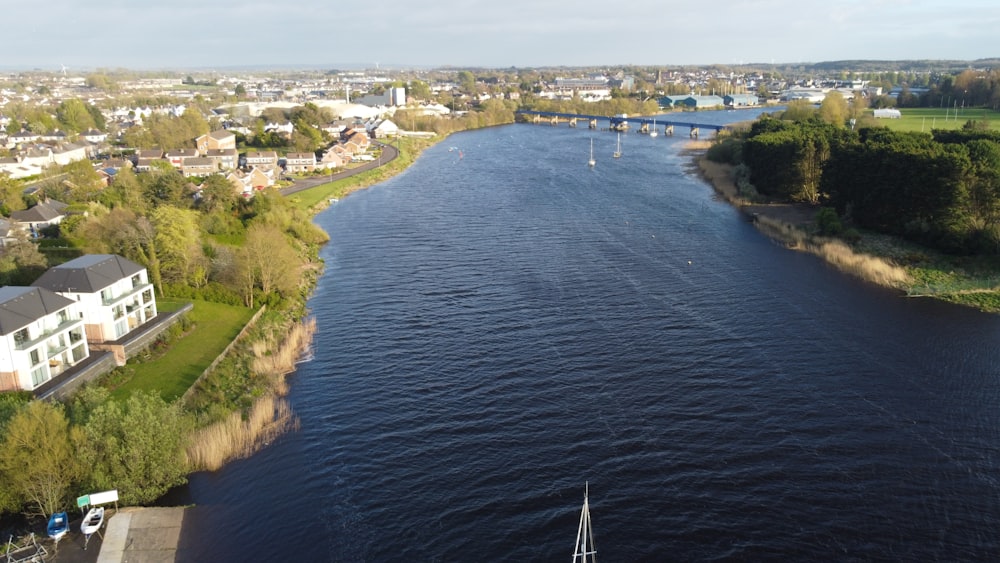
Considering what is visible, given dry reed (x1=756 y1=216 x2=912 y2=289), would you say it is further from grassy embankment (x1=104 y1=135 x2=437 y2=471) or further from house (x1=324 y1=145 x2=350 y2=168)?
house (x1=324 y1=145 x2=350 y2=168)

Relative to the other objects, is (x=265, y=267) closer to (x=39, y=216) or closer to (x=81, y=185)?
(x=39, y=216)

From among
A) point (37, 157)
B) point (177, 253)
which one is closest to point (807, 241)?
point (177, 253)

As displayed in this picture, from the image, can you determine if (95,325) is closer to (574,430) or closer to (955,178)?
(574,430)

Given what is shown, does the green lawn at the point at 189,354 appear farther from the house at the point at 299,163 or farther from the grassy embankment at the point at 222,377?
the house at the point at 299,163

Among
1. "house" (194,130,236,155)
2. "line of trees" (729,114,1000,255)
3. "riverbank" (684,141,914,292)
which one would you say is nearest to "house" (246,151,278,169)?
"house" (194,130,236,155)

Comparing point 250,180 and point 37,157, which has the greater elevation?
point 37,157

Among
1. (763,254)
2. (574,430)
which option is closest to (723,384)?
(574,430)
